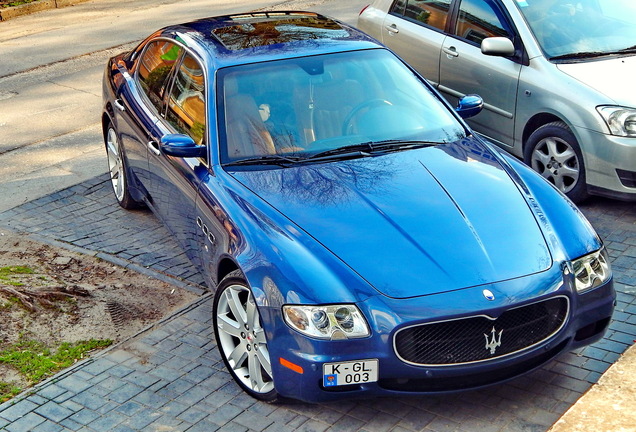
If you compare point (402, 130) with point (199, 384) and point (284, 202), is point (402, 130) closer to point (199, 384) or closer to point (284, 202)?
point (284, 202)

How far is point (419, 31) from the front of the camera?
368 inches

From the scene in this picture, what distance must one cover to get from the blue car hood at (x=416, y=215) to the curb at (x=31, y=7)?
41.5ft

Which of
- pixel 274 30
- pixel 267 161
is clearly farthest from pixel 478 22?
pixel 267 161

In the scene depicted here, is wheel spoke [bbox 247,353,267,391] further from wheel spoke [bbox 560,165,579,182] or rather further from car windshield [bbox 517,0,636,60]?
car windshield [bbox 517,0,636,60]

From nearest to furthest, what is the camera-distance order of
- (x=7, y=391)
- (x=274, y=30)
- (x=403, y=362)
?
(x=403, y=362) → (x=7, y=391) → (x=274, y=30)

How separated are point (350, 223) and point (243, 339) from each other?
869mm

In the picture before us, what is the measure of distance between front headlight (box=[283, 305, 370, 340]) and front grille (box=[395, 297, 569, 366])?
0.20m

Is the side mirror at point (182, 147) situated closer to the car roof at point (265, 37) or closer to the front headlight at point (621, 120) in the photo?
the car roof at point (265, 37)

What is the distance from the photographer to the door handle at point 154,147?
21.9 ft

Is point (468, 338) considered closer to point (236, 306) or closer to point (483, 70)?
point (236, 306)

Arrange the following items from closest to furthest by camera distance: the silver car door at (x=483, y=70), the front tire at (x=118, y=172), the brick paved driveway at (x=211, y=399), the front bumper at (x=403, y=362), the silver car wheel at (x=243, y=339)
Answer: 1. the front bumper at (x=403, y=362)
2. the brick paved driveway at (x=211, y=399)
3. the silver car wheel at (x=243, y=339)
4. the front tire at (x=118, y=172)
5. the silver car door at (x=483, y=70)

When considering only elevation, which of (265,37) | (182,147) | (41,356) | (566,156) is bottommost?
(41,356)

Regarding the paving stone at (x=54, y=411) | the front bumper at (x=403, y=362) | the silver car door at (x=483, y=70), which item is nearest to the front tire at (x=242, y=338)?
the front bumper at (x=403, y=362)

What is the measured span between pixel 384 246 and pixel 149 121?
8.78 feet
